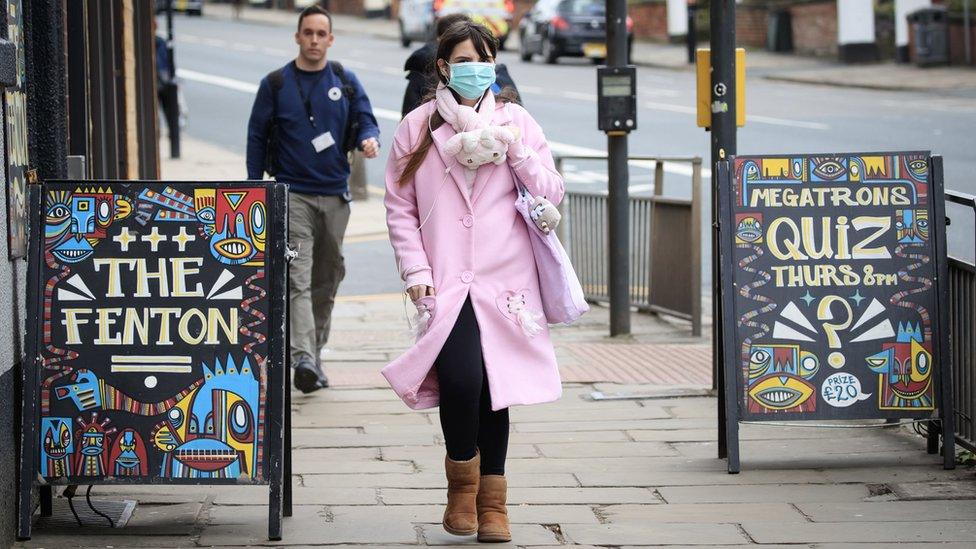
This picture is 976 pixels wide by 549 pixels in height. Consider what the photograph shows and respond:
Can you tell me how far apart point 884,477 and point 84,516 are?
304 centimetres

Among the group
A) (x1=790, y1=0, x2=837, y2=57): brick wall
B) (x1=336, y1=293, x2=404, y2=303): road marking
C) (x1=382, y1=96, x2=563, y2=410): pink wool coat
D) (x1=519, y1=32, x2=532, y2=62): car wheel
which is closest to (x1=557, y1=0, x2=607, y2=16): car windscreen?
(x1=519, y1=32, x2=532, y2=62): car wheel

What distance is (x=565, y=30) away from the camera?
1446 inches

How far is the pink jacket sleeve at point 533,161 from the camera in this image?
17.1 ft

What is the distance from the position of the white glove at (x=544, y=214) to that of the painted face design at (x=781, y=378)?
1371 millimetres

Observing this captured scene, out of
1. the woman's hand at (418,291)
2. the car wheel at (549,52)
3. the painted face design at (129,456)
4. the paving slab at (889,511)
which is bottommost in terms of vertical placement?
the paving slab at (889,511)

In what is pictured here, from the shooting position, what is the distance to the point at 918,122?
23.2 meters

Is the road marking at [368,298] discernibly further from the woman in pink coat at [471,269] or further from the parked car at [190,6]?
the parked car at [190,6]

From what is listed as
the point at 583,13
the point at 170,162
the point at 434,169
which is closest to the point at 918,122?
the point at 170,162

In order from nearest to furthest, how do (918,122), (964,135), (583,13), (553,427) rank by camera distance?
(553,427), (964,135), (918,122), (583,13)

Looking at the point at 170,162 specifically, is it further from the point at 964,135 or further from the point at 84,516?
the point at 84,516

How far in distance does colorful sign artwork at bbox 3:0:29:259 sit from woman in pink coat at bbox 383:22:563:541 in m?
1.24

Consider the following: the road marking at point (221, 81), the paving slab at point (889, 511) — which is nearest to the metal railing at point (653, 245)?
the paving slab at point (889, 511)

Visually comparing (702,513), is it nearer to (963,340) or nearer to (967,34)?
(963,340)

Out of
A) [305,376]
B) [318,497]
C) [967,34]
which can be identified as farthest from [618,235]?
[967,34]
